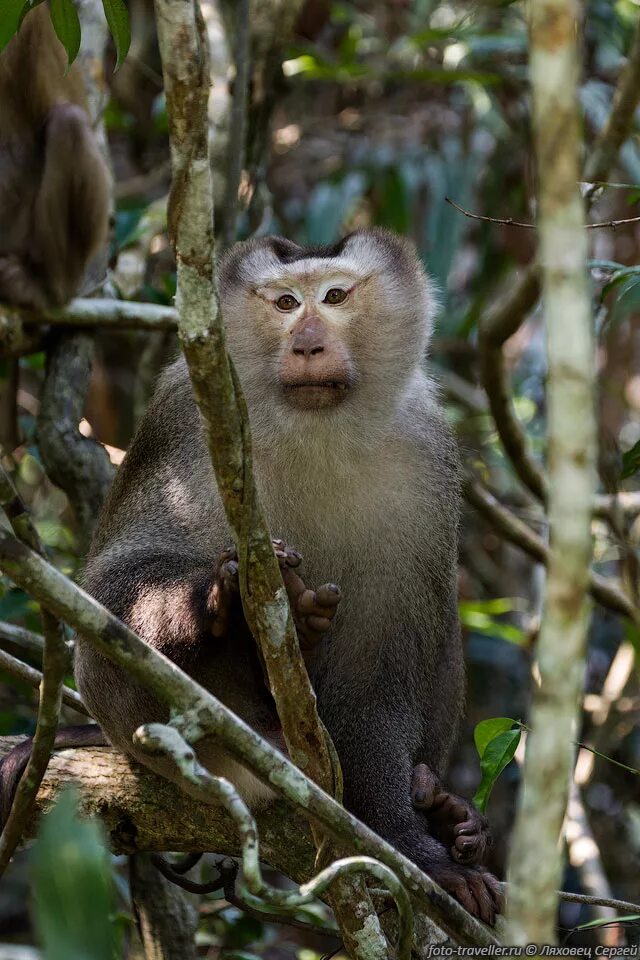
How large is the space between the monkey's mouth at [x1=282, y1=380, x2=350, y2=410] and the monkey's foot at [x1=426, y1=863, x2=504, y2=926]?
4.40ft

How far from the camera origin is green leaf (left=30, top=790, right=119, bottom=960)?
1.23m

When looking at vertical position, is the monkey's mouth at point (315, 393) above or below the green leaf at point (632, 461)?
above

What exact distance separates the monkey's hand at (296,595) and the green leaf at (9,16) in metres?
1.24

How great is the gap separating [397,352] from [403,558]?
63 centimetres

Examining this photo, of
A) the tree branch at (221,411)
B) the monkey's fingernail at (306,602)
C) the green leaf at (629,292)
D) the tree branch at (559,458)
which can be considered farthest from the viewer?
the green leaf at (629,292)

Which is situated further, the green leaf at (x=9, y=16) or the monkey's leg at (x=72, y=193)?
the monkey's leg at (x=72, y=193)

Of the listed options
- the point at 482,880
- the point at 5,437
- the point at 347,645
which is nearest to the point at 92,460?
the point at 5,437

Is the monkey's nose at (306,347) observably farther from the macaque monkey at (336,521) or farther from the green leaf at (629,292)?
the green leaf at (629,292)

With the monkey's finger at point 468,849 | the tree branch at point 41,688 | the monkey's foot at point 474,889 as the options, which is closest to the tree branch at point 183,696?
the tree branch at point 41,688

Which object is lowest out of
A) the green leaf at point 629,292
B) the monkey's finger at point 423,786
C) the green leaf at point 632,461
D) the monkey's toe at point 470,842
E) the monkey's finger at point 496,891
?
the monkey's finger at point 496,891

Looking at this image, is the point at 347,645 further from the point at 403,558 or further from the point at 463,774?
the point at 463,774

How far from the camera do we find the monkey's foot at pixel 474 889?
9.70 feet

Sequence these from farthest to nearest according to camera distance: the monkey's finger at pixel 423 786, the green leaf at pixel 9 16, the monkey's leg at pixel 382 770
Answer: the monkey's finger at pixel 423 786 < the monkey's leg at pixel 382 770 < the green leaf at pixel 9 16

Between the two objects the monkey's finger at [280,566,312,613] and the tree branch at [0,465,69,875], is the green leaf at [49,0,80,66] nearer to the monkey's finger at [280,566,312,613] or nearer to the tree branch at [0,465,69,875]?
the tree branch at [0,465,69,875]
